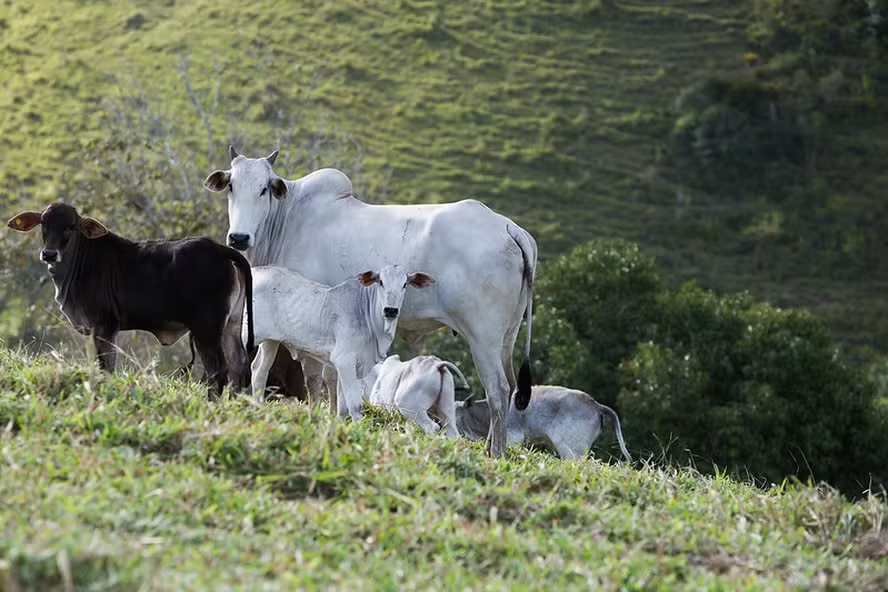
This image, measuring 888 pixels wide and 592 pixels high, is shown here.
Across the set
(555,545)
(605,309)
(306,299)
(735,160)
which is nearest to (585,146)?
(735,160)

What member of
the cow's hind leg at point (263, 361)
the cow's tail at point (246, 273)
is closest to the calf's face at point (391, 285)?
the cow's hind leg at point (263, 361)

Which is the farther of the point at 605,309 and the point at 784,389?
the point at 605,309

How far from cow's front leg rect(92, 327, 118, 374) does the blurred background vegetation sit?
1791 centimetres

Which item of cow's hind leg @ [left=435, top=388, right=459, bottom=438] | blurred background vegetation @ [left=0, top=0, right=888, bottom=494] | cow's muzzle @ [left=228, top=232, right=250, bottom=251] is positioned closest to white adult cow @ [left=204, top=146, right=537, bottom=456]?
cow's muzzle @ [left=228, top=232, right=250, bottom=251]

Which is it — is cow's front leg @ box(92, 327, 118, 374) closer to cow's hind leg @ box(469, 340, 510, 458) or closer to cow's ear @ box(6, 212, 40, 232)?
cow's ear @ box(6, 212, 40, 232)

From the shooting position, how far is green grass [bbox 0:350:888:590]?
5.03m

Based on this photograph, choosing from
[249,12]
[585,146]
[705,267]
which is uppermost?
[249,12]

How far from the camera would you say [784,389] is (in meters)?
24.5

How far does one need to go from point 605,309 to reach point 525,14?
85.9ft

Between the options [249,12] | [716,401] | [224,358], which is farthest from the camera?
[249,12]

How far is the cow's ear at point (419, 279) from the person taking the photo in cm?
955

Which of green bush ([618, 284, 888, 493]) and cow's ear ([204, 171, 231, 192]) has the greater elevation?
cow's ear ([204, 171, 231, 192])

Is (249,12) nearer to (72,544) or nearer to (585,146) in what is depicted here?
(585,146)

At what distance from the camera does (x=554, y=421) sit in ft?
46.1
